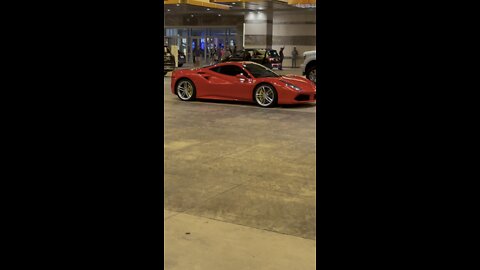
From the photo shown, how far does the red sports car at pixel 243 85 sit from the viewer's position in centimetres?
1344

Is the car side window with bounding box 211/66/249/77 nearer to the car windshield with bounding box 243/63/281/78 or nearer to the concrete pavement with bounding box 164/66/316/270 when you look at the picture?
the car windshield with bounding box 243/63/281/78

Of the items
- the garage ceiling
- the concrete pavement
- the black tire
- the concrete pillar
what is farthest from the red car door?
the concrete pillar

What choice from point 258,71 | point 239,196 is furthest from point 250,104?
point 239,196

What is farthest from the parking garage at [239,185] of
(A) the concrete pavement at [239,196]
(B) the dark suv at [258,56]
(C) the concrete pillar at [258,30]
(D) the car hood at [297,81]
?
(C) the concrete pillar at [258,30]

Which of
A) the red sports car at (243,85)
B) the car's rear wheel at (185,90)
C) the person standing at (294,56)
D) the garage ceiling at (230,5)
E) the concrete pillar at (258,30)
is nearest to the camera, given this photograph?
the red sports car at (243,85)

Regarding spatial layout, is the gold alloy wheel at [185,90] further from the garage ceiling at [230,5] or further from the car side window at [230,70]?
the garage ceiling at [230,5]

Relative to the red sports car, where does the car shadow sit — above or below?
below

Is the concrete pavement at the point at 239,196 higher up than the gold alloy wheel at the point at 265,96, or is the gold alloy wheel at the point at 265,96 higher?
the gold alloy wheel at the point at 265,96

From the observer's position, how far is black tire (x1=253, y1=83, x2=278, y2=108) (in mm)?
13477

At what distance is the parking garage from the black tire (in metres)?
0.21

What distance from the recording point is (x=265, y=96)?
13602mm
